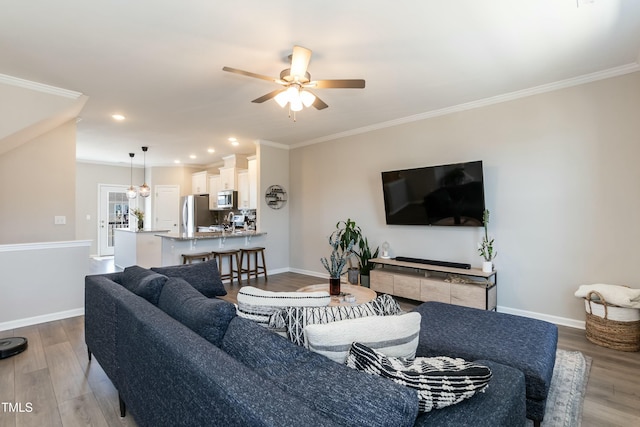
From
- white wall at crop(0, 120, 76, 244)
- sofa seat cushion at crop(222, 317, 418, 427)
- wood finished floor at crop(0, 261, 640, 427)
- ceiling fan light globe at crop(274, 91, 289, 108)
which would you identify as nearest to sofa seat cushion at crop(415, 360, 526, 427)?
sofa seat cushion at crop(222, 317, 418, 427)

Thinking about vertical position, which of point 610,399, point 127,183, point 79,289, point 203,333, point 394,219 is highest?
point 127,183

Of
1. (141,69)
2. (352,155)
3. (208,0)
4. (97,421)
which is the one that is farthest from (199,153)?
(97,421)

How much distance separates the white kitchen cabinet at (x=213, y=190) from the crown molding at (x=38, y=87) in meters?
4.56

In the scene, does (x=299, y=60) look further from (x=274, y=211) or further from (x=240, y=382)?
(x=274, y=211)

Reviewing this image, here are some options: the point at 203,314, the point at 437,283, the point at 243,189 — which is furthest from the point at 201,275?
the point at 243,189

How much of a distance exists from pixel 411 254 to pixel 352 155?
6.57ft

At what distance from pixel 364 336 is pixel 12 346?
3.41 m

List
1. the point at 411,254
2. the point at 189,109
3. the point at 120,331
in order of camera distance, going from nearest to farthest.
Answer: the point at 120,331
the point at 189,109
the point at 411,254

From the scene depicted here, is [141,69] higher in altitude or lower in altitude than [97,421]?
higher

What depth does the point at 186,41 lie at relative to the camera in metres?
2.76

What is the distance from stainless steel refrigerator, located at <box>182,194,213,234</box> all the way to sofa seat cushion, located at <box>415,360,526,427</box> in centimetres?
819

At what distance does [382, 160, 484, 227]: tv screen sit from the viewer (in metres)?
4.18

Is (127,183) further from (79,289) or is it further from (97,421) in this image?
(97,421)

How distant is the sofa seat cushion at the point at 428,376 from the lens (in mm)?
1134
